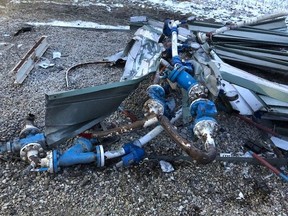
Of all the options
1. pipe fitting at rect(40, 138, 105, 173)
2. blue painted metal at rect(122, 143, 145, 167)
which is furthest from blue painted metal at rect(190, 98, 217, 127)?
pipe fitting at rect(40, 138, 105, 173)

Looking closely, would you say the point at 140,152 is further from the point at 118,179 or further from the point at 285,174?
the point at 285,174

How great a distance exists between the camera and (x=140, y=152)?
341cm

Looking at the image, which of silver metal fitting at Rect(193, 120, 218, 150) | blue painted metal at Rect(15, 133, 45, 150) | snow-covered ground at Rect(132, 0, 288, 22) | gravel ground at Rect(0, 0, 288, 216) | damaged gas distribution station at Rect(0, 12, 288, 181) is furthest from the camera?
snow-covered ground at Rect(132, 0, 288, 22)

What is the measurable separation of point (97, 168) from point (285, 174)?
6.27ft

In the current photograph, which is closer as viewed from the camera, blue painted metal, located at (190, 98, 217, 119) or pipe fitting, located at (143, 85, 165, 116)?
blue painted metal, located at (190, 98, 217, 119)

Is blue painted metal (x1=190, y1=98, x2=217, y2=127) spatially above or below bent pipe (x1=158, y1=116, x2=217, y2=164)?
above

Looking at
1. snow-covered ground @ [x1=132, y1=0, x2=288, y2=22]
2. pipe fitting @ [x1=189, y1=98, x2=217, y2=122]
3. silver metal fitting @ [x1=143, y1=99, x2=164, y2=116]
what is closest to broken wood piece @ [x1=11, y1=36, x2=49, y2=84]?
silver metal fitting @ [x1=143, y1=99, x2=164, y2=116]

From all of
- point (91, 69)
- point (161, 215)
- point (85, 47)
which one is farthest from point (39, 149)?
point (85, 47)

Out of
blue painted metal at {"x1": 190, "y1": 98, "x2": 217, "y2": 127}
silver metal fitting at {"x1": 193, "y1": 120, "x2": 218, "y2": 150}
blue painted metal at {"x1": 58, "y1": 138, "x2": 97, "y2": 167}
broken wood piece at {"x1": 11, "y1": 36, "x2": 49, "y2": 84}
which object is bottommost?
blue painted metal at {"x1": 58, "y1": 138, "x2": 97, "y2": 167}

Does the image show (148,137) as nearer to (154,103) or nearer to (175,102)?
(154,103)

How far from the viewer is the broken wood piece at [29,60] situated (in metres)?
4.90

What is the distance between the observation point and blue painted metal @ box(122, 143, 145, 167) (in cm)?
336

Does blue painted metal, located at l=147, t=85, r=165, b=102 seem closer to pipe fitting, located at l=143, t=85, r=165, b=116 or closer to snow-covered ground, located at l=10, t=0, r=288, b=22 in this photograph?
pipe fitting, located at l=143, t=85, r=165, b=116

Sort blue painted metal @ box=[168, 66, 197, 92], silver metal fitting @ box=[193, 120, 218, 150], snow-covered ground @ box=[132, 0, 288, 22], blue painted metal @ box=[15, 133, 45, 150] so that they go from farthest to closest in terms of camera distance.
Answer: snow-covered ground @ box=[132, 0, 288, 22]
blue painted metal @ box=[168, 66, 197, 92]
blue painted metal @ box=[15, 133, 45, 150]
silver metal fitting @ box=[193, 120, 218, 150]
